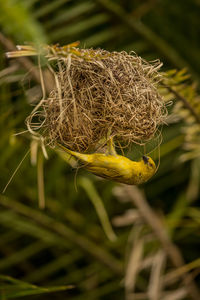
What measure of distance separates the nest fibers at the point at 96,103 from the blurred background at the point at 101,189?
0.80 feet

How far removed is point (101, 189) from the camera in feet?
8.41

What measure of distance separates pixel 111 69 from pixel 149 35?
133cm

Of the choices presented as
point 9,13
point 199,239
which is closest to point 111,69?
point 9,13

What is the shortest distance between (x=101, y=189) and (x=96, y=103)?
1.39 meters

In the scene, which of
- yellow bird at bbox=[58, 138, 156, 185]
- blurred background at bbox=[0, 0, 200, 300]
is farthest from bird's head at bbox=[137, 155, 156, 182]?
blurred background at bbox=[0, 0, 200, 300]

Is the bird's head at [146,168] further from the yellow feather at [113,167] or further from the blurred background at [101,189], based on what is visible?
the blurred background at [101,189]

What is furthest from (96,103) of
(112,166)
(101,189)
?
(101,189)

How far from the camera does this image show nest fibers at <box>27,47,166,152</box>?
117cm

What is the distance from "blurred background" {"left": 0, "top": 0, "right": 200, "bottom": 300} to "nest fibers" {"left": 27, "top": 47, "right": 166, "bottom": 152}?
0.24m

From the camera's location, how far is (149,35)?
97.4 inches

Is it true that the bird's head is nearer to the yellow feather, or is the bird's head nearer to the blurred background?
the yellow feather

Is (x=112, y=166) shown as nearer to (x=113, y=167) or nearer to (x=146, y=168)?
(x=113, y=167)

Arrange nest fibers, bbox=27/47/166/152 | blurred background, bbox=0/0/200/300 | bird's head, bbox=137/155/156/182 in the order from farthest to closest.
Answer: blurred background, bbox=0/0/200/300 < bird's head, bbox=137/155/156/182 < nest fibers, bbox=27/47/166/152

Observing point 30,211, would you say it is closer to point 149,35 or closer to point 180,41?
point 149,35
